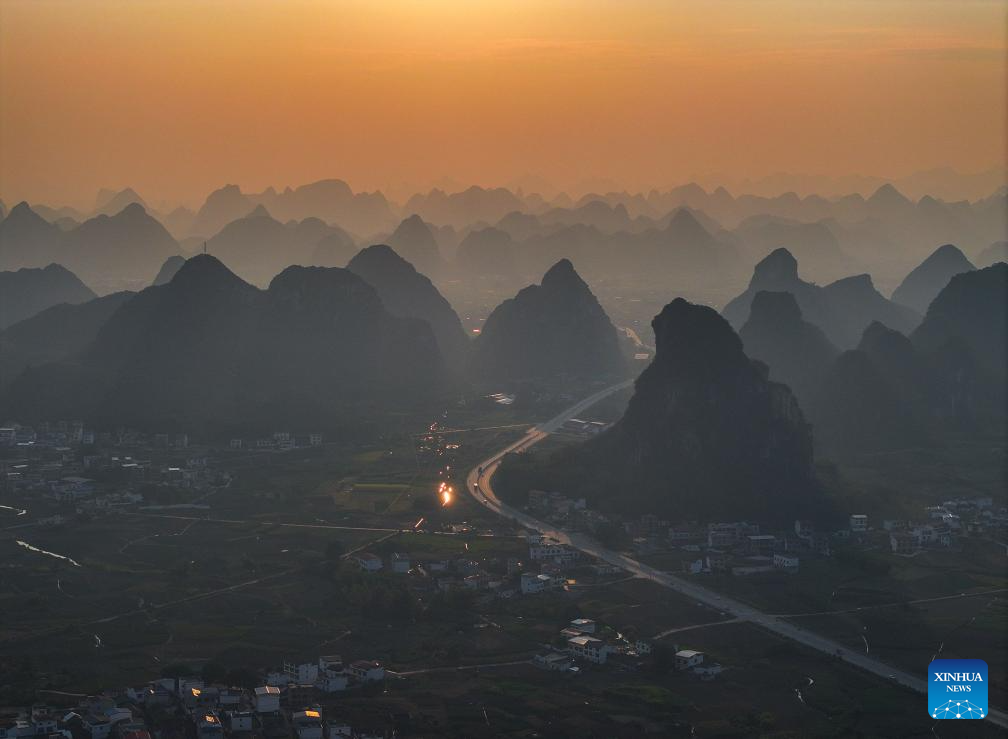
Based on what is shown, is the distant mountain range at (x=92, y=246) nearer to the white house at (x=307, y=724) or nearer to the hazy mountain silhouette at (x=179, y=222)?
the hazy mountain silhouette at (x=179, y=222)

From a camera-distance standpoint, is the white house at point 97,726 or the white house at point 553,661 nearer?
the white house at point 97,726

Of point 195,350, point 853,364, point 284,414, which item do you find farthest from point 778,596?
point 195,350

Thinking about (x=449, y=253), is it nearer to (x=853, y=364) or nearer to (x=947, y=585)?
(x=853, y=364)

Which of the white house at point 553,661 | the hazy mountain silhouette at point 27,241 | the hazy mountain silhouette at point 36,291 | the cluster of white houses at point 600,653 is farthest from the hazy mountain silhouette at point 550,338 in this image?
the hazy mountain silhouette at point 27,241

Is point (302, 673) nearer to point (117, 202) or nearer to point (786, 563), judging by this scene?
point (786, 563)

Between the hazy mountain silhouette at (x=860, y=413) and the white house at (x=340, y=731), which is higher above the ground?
the hazy mountain silhouette at (x=860, y=413)

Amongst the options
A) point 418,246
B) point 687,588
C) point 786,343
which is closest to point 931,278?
point 786,343

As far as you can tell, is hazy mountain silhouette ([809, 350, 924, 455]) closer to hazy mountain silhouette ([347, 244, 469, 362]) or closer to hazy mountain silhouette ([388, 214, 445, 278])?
hazy mountain silhouette ([347, 244, 469, 362])
